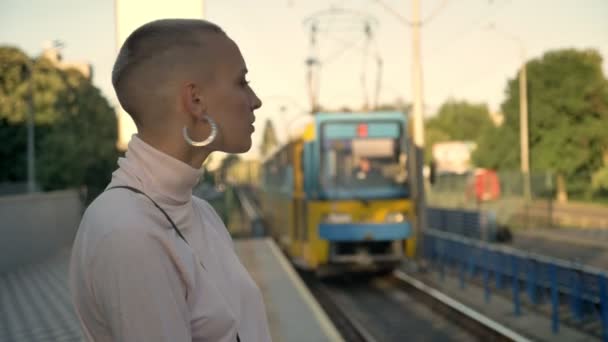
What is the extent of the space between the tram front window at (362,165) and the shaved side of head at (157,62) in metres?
16.1

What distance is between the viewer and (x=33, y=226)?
958 inches

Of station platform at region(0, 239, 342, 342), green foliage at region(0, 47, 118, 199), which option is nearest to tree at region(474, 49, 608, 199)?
green foliage at region(0, 47, 118, 199)

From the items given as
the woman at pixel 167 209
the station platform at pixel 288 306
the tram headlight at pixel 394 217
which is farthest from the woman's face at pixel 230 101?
the tram headlight at pixel 394 217

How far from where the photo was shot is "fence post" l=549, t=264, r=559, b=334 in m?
11.9

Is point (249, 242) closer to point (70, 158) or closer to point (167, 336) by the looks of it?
point (70, 158)

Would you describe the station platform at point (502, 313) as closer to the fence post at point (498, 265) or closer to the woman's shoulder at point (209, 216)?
the fence post at point (498, 265)

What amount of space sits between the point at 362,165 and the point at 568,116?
42509mm

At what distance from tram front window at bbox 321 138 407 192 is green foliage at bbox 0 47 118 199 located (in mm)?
4748

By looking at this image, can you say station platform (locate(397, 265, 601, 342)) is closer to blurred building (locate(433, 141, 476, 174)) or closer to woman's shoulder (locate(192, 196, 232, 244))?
woman's shoulder (locate(192, 196, 232, 244))

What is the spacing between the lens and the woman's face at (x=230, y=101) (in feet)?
5.60

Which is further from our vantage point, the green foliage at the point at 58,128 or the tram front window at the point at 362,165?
Result: the green foliage at the point at 58,128

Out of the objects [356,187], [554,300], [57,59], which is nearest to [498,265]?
[356,187]

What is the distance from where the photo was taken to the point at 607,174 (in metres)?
49.1

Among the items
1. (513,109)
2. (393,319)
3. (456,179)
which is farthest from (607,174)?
(393,319)
